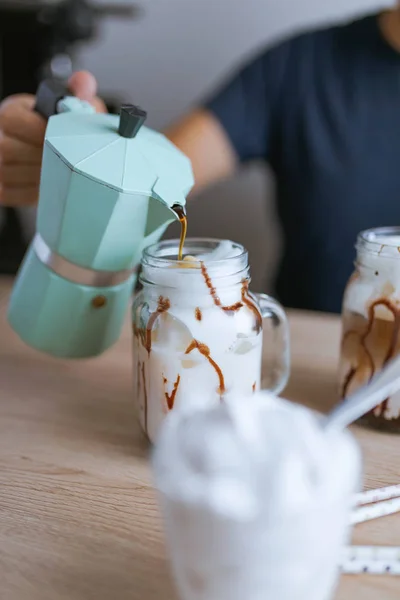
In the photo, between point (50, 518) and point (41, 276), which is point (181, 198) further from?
point (50, 518)

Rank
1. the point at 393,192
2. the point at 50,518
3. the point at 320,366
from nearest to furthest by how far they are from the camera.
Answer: the point at 50,518, the point at 320,366, the point at 393,192

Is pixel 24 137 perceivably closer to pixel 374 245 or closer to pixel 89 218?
pixel 89 218

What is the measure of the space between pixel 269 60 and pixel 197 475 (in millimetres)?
983

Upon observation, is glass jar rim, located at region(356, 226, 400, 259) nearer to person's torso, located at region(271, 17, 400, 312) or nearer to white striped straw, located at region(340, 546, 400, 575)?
white striped straw, located at region(340, 546, 400, 575)

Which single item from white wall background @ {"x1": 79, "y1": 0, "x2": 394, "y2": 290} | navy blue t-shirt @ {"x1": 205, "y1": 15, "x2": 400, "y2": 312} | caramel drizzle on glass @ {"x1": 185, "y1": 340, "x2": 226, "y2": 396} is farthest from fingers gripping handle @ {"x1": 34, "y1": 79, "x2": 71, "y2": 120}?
white wall background @ {"x1": 79, "y1": 0, "x2": 394, "y2": 290}

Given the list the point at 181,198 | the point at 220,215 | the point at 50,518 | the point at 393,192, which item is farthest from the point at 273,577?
the point at 220,215

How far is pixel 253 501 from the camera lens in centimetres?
30

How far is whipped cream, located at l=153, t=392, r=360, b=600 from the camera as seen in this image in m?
0.30

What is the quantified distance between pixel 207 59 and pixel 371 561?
1.33 meters

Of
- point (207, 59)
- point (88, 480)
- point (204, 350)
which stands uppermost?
point (207, 59)

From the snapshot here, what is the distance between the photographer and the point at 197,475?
1.02 ft

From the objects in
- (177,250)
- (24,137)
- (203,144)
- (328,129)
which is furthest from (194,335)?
(328,129)

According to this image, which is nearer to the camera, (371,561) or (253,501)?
(253,501)

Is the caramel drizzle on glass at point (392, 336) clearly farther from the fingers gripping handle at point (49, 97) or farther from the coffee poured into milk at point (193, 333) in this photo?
the fingers gripping handle at point (49, 97)
